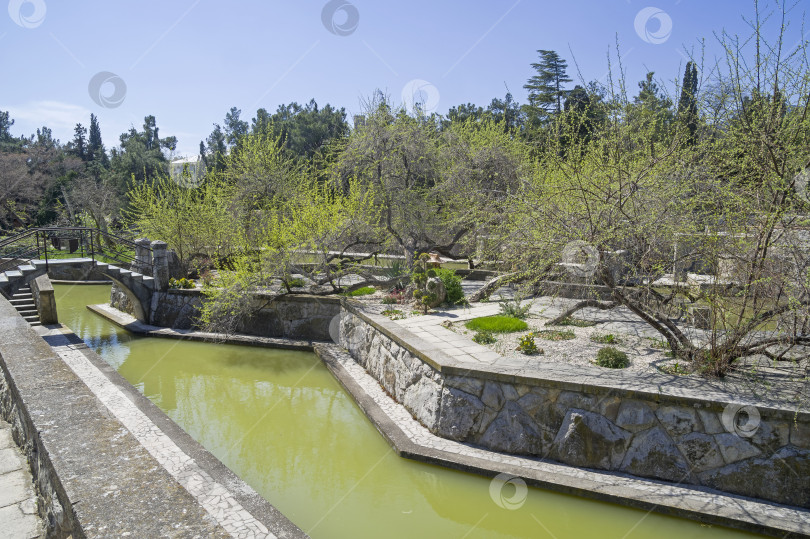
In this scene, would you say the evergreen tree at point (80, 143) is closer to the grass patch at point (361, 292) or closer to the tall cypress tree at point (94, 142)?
the tall cypress tree at point (94, 142)

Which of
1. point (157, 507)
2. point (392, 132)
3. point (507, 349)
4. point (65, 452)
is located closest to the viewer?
point (157, 507)

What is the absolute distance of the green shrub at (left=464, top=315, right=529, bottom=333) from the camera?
8938mm

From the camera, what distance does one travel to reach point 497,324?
908 cm

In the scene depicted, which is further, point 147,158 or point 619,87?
point 147,158

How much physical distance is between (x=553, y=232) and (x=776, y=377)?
121 inches

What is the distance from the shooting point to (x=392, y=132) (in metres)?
14.6

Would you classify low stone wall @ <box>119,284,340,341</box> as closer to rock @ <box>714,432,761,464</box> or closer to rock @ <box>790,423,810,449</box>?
rock @ <box>714,432,761,464</box>

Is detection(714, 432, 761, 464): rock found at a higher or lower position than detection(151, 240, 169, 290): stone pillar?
lower

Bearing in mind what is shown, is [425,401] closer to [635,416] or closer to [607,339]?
[635,416]

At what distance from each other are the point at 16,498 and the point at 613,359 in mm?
6289

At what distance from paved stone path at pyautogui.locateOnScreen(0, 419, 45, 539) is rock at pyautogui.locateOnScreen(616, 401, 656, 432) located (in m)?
5.38

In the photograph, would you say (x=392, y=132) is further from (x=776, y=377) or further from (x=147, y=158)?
(x=147, y=158)

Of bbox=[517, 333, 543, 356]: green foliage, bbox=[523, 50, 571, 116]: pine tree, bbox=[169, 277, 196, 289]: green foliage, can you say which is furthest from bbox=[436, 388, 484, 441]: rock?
bbox=[523, 50, 571, 116]: pine tree

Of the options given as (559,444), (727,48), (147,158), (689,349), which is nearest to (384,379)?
(559,444)
